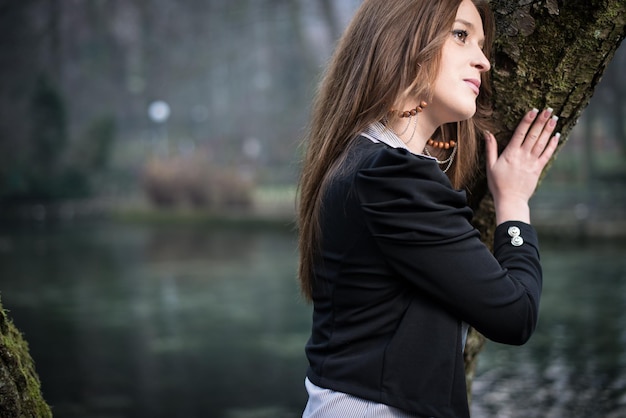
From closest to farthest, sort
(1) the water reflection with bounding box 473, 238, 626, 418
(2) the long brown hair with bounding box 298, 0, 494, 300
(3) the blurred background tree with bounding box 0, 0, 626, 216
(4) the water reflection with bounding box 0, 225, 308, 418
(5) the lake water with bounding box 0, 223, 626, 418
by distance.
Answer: (2) the long brown hair with bounding box 298, 0, 494, 300 < (1) the water reflection with bounding box 473, 238, 626, 418 < (5) the lake water with bounding box 0, 223, 626, 418 < (4) the water reflection with bounding box 0, 225, 308, 418 < (3) the blurred background tree with bounding box 0, 0, 626, 216

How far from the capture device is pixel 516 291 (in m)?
1.12

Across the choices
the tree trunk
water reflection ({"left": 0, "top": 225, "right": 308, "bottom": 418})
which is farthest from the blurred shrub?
the tree trunk

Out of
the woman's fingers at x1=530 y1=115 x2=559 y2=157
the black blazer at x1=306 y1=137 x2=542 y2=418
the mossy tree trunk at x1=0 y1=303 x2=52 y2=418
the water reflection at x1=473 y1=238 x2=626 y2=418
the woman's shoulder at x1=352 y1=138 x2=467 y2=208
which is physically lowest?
the water reflection at x1=473 y1=238 x2=626 y2=418

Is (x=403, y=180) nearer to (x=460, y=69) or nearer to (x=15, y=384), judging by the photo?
(x=460, y=69)

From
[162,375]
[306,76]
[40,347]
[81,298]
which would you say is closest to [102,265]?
[81,298]

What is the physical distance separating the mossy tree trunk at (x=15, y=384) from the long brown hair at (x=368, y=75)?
1.56ft

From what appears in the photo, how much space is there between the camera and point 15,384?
126 centimetres

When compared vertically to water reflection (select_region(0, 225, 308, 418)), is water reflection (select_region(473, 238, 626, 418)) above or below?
above

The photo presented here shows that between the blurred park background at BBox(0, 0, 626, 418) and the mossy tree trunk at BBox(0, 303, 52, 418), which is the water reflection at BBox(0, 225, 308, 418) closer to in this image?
the blurred park background at BBox(0, 0, 626, 418)

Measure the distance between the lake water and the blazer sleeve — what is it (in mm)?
2979

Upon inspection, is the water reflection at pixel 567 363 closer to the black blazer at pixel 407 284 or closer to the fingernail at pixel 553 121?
the fingernail at pixel 553 121

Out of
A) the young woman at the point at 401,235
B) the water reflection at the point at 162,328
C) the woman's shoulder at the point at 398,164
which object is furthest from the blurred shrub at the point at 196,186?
the woman's shoulder at the point at 398,164

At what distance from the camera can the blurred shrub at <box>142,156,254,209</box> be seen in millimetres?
15651

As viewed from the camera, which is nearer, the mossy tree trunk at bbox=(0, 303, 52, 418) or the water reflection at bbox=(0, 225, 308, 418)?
the mossy tree trunk at bbox=(0, 303, 52, 418)
